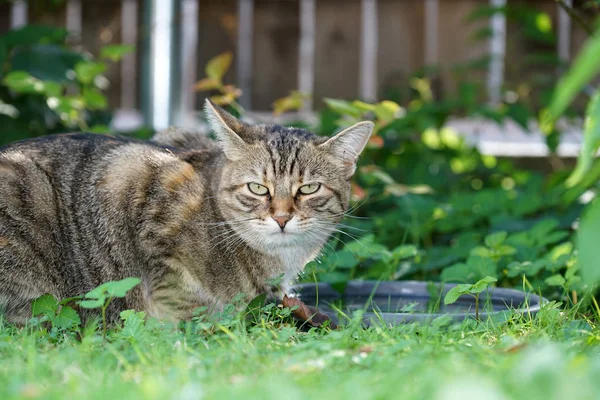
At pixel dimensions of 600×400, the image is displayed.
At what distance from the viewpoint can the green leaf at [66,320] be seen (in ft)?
9.57

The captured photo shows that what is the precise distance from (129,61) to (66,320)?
14.9ft

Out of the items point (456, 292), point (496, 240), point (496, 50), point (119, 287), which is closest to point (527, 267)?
point (496, 240)

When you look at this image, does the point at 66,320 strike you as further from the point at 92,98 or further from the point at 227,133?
the point at 92,98

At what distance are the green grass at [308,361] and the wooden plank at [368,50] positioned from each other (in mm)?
4277

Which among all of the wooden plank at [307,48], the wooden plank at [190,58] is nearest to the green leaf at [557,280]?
the wooden plank at [307,48]

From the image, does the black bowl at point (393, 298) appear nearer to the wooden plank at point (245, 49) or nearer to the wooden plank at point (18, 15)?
the wooden plank at point (245, 49)

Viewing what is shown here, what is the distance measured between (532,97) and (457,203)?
7.11ft

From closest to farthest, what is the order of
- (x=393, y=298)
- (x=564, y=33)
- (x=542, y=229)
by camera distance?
(x=393, y=298)
(x=542, y=229)
(x=564, y=33)

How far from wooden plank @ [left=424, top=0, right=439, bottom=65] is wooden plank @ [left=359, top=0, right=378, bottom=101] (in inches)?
16.6

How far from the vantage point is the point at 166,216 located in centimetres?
331

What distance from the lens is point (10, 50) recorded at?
4.66 metres

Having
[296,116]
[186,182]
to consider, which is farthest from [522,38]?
[186,182]

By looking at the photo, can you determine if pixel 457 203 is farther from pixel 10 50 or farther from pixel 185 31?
pixel 185 31

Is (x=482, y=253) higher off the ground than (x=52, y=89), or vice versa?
(x=52, y=89)
